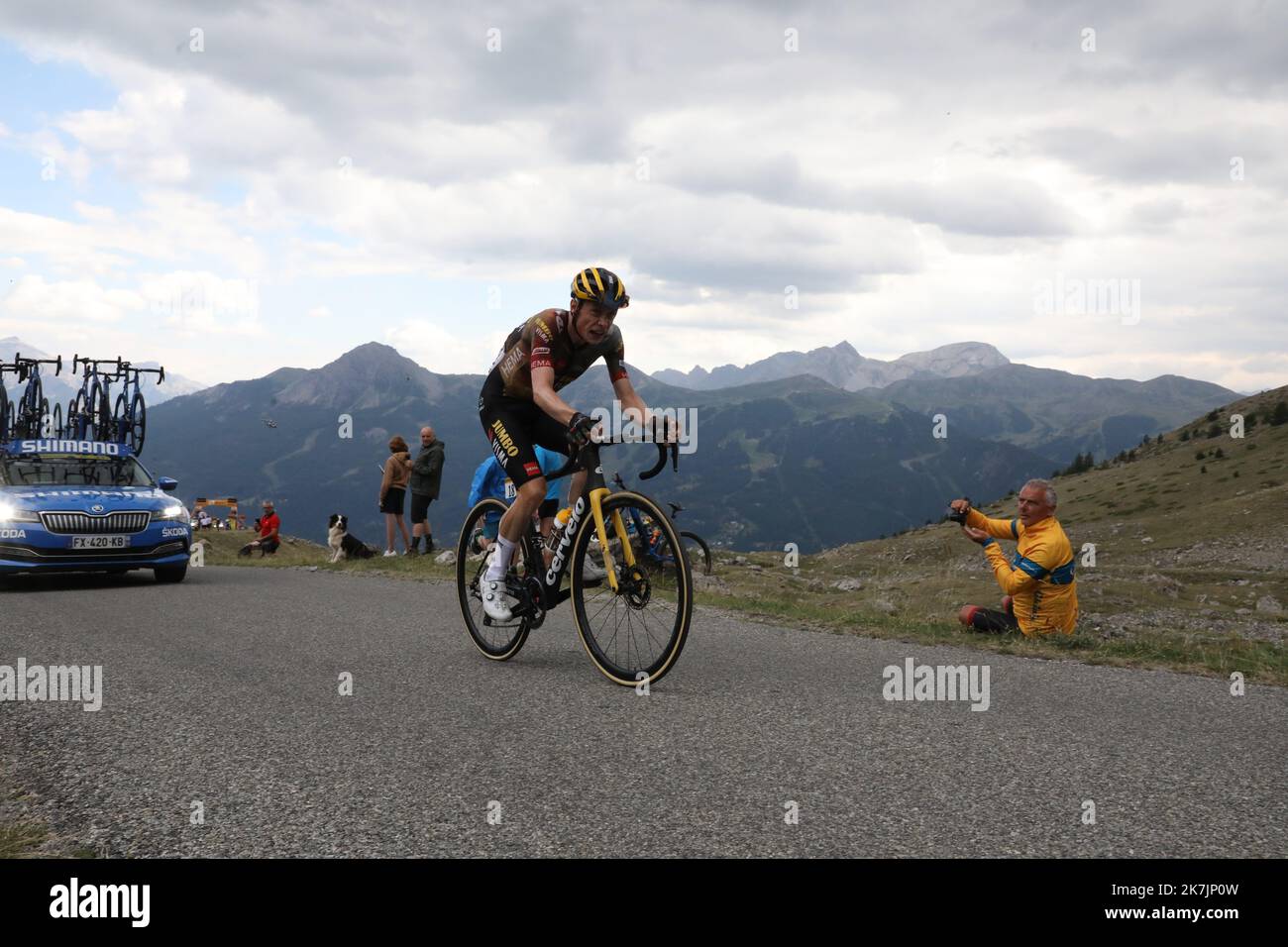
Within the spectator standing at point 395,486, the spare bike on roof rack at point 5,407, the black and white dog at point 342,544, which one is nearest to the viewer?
the spectator standing at point 395,486

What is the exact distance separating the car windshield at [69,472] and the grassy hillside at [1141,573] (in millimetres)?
A: 8929

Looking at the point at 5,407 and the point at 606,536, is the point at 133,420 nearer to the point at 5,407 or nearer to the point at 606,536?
the point at 5,407

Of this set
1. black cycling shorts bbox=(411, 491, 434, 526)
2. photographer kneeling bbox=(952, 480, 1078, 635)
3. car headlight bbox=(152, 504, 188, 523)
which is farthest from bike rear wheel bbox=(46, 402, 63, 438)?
photographer kneeling bbox=(952, 480, 1078, 635)

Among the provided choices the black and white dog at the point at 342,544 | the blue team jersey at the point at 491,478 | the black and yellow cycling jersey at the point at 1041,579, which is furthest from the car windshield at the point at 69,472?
the black and yellow cycling jersey at the point at 1041,579

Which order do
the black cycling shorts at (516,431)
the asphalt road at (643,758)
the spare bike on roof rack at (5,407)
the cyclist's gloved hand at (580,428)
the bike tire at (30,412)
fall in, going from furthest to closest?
the bike tire at (30,412), the spare bike on roof rack at (5,407), the black cycling shorts at (516,431), the cyclist's gloved hand at (580,428), the asphalt road at (643,758)

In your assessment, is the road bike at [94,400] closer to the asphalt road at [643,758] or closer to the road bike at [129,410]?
the road bike at [129,410]

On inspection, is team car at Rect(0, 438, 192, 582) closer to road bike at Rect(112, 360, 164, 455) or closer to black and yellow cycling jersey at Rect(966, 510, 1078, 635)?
black and yellow cycling jersey at Rect(966, 510, 1078, 635)

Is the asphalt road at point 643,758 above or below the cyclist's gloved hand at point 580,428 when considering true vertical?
below

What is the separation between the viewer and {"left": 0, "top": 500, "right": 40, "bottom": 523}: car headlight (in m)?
12.1

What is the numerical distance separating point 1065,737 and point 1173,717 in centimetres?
89

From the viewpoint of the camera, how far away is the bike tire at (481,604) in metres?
6.60
